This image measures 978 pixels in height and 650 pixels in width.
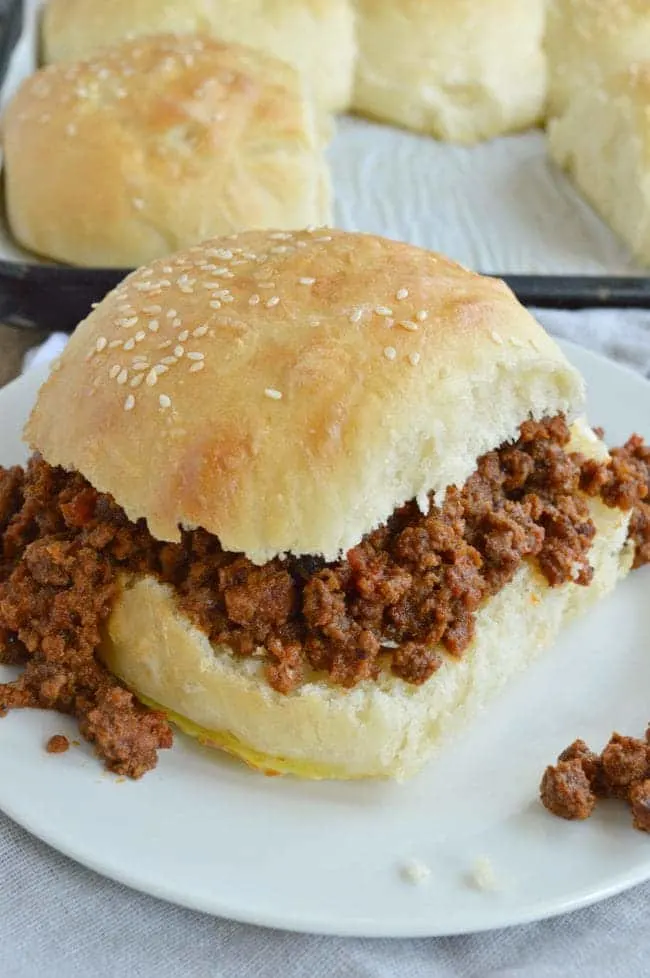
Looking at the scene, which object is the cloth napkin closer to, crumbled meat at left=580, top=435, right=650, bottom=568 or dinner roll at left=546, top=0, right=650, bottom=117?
crumbled meat at left=580, top=435, right=650, bottom=568

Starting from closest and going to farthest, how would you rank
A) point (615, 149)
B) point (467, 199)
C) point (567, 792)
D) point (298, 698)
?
1. point (567, 792)
2. point (298, 698)
3. point (615, 149)
4. point (467, 199)

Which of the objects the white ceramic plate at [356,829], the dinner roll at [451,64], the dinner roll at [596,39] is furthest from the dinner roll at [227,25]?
the white ceramic plate at [356,829]

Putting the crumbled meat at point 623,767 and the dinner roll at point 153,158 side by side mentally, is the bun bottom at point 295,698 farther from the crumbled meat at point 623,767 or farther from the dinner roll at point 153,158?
the dinner roll at point 153,158

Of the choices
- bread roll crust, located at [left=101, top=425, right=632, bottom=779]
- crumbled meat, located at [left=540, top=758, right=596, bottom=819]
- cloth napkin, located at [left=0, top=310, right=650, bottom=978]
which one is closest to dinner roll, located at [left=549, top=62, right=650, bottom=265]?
bread roll crust, located at [left=101, top=425, right=632, bottom=779]

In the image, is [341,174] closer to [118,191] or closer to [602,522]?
[118,191]

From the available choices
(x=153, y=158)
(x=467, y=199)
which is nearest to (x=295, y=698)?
(x=153, y=158)

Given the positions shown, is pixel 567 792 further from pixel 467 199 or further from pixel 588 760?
pixel 467 199
